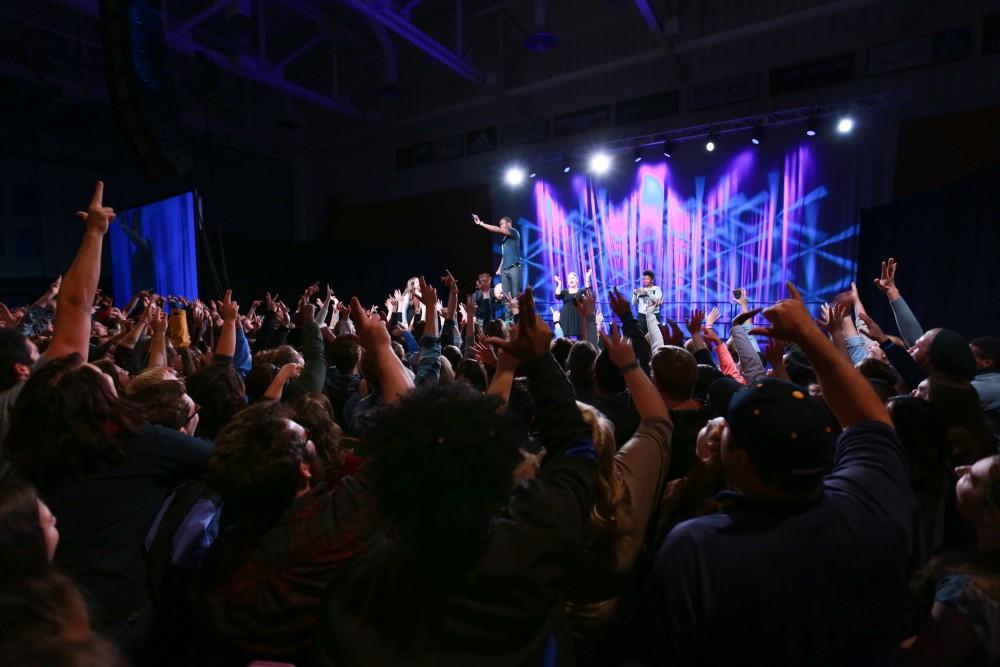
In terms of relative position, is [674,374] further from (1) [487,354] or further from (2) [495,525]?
(2) [495,525]

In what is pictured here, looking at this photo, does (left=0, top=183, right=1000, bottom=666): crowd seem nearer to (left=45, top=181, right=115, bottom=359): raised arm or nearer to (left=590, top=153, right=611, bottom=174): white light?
(left=45, top=181, right=115, bottom=359): raised arm

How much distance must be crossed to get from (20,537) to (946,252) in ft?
26.2

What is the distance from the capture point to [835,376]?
1209mm

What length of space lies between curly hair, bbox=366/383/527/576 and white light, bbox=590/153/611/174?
34.0 ft

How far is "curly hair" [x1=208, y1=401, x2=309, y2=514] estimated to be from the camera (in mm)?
1182

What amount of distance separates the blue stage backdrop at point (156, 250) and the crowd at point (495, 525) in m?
7.35

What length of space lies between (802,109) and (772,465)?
30.2ft

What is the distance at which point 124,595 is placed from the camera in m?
1.41

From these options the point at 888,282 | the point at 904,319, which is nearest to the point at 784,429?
the point at 904,319

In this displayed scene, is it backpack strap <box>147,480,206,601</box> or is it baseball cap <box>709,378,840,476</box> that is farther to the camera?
backpack strap <box>147,480,206,601</box>

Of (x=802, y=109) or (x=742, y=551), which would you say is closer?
(x=742, y=551)

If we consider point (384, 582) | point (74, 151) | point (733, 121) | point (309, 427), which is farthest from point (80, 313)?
point (74, 151)

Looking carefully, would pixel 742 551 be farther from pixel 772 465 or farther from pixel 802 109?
pixel 802 109

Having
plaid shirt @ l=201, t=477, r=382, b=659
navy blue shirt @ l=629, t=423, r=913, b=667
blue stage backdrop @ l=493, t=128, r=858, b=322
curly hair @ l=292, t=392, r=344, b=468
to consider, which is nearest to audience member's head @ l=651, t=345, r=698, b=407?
navy blue shirt @ l=629, t=423, r=913, b=667
